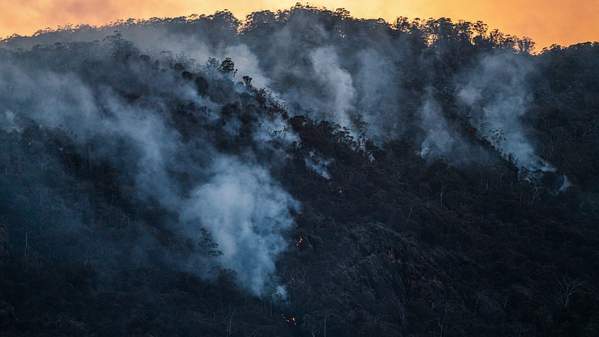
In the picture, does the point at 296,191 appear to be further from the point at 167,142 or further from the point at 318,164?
the point at 167,142

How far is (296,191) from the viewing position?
98250mm

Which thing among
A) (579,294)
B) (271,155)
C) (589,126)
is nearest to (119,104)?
(271,155)

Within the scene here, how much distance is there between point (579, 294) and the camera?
88688mm

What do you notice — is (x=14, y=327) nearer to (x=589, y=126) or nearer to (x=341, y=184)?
(x=341, y=184)

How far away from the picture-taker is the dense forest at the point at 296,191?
265 feet

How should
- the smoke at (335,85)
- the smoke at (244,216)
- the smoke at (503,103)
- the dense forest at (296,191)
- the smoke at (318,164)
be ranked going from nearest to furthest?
the dense forest at (296,191), the smoke at (244,216), the smoke at (318,164), the smoke at (503,103), the smoke at (335,85)

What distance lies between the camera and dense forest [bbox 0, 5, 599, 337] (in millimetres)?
80625

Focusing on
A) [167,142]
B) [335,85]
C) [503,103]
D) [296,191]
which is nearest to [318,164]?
[296,191]

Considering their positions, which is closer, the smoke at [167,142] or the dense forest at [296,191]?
the dense forest at [296,191]

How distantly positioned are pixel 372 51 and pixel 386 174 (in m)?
34.6

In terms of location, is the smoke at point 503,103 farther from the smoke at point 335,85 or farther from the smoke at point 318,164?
the smoke at point 318,164

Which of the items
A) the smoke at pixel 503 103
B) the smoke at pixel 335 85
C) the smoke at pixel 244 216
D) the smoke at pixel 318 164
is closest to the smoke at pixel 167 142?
the smoke at pixel 244 216

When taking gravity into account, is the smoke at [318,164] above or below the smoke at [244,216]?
above

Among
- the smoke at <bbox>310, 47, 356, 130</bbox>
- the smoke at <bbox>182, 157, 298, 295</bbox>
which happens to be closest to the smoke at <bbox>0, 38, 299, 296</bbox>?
the smoke at <bbox>182, 157, 298, 295</bbox>
